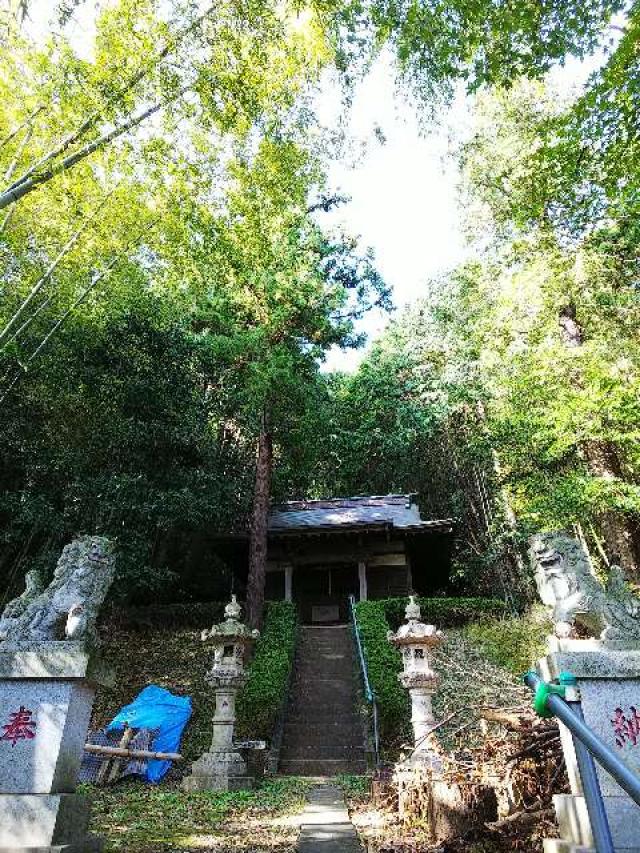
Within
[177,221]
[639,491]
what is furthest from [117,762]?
[639,491]

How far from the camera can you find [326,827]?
479 cm

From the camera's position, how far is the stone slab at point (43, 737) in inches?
144

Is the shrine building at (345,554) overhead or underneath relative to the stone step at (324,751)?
overhead

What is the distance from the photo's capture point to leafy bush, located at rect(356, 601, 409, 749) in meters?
9.49

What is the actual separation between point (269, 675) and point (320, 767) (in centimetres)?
218

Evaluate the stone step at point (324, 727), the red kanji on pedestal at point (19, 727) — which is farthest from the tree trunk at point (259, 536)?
the red kanji on pedestal at point (19, 727)

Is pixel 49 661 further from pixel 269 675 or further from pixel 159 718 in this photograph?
pixel 269 675

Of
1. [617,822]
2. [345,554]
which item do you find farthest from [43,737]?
[345,554]

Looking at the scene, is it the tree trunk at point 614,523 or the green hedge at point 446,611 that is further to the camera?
the green hedge at point 446,611

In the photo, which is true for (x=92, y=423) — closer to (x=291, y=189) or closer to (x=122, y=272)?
(x=122, y=272)

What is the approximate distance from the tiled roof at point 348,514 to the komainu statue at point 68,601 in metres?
12.2

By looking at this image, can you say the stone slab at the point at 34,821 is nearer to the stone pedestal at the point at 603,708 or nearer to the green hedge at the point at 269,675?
the stone pedestal at the point at 603,708

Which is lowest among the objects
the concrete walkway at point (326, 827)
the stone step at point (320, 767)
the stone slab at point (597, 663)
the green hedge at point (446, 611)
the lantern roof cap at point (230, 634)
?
the concrete walkway at point (326, 827)

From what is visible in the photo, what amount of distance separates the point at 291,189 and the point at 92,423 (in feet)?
25.0
